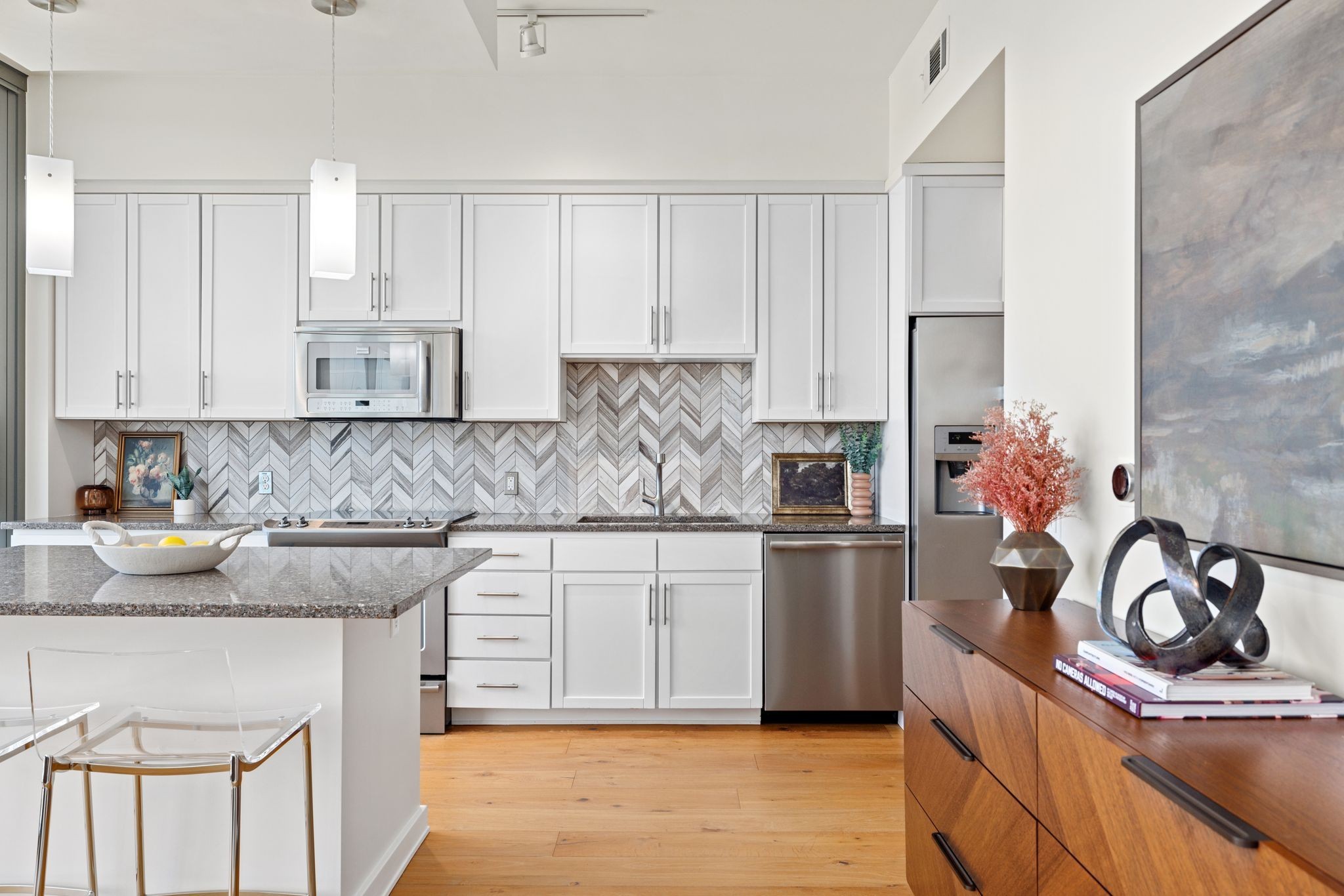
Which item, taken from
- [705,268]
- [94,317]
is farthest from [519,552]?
[94,317]

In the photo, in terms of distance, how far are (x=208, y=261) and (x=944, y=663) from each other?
144 inches

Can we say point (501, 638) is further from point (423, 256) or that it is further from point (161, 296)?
point (161, 296)

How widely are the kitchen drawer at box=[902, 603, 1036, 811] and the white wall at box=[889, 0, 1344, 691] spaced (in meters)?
0.41

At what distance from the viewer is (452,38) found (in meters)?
2.52

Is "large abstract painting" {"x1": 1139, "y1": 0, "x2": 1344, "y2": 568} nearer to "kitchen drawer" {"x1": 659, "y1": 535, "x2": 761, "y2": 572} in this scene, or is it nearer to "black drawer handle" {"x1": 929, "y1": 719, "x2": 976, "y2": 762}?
"black drawer handle" {"x1": 929, "y1": 719, "x2": 976, "y2": 762}

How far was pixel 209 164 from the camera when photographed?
12.4ft

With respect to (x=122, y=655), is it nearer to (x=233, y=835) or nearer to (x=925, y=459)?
(x=233, y=835)

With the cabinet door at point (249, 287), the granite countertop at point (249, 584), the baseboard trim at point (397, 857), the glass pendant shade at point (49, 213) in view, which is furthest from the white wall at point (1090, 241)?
the cabinet door at point (249, 287)

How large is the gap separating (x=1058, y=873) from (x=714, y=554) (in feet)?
7.87

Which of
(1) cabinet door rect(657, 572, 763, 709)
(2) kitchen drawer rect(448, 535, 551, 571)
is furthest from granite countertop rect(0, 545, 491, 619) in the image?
(1) cabinet door rect(657, 572, 763, 709)

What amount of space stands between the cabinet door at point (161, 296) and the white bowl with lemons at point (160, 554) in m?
1.90

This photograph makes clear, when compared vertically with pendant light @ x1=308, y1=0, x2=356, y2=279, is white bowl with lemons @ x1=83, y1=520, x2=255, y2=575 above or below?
below

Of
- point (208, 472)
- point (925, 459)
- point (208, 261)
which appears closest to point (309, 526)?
point (208, 472)

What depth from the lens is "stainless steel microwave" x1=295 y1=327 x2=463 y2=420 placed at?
12.1 feet
